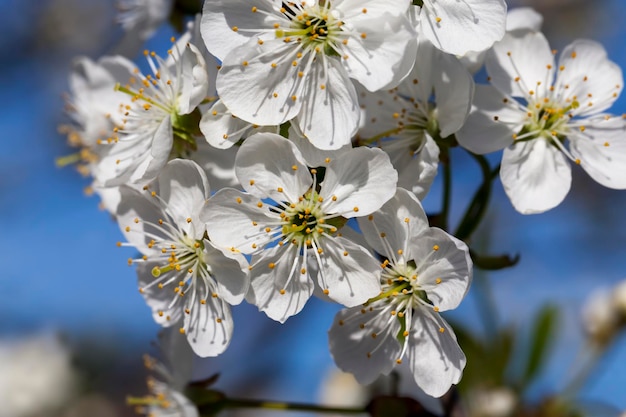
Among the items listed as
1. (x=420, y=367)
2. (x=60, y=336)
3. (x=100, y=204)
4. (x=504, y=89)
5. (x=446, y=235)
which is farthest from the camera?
(x=60, y=336)

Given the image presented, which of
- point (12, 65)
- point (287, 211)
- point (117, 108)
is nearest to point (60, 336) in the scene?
point (12, 65)

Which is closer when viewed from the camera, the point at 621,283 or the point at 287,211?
the point at 287,211

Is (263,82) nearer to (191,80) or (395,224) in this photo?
(191,80)

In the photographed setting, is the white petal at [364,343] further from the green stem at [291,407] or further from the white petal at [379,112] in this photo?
the white petal at [379,112]

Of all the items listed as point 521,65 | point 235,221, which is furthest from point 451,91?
point 235,221

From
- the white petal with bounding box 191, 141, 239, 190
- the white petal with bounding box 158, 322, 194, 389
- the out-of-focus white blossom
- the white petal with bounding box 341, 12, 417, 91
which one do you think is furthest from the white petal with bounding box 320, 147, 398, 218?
the out-of-focus white blossom

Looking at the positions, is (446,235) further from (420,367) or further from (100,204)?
(100,204)

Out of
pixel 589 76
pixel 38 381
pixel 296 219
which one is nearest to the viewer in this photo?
pixel 296 219

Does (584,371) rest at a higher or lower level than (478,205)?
lower
